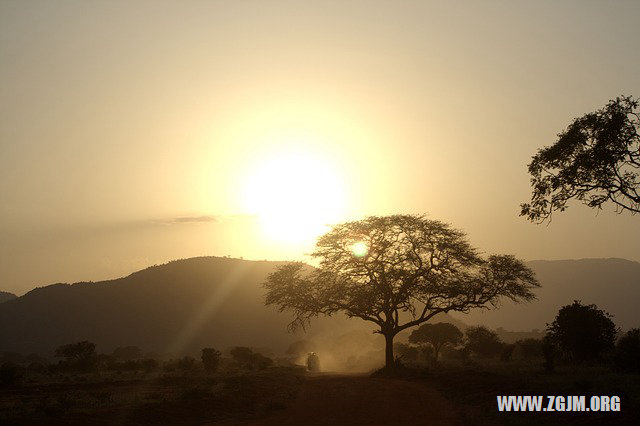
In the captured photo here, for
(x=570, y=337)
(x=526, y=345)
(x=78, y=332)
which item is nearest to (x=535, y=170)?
(x=570, y=337)

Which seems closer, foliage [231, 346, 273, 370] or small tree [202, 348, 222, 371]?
small tree [202, 348, 222, 371]

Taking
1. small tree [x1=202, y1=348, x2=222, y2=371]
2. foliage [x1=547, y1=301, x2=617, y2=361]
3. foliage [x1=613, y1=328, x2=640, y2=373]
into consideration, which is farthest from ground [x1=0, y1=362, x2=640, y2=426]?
small tree [x1=202, y1=348, x2=222, y2=371]

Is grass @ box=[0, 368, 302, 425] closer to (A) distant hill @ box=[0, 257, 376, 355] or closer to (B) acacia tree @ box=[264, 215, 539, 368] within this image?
(B) acacia tree @ box=[264, 215, 539, 368]

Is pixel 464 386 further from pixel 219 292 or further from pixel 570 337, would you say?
pixel 219 292

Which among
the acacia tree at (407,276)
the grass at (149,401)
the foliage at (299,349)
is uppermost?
the acacia tree at (407,276)

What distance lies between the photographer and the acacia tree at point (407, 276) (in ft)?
137

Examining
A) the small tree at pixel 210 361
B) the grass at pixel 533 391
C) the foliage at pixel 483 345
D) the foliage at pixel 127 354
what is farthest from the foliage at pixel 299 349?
the grass at pixel 533 391

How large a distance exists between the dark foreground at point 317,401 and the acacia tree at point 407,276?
8.57 m

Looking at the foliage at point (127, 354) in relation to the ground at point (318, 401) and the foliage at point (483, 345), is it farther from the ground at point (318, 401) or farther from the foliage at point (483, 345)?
the ground at point (318, 401)

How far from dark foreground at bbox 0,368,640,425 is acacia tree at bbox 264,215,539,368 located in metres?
8.57

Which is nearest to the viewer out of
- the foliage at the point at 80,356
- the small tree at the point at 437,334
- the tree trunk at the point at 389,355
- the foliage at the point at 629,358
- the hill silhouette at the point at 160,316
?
the foliage at the point at 629,358

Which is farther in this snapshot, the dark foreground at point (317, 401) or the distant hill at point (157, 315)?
the distant hill at point (157, 315)

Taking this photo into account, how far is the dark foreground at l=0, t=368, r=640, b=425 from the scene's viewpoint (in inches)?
828

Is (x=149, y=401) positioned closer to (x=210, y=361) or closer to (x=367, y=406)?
(x=367, y=406)
